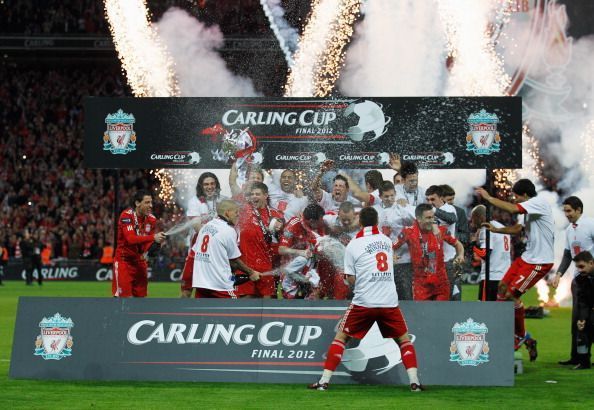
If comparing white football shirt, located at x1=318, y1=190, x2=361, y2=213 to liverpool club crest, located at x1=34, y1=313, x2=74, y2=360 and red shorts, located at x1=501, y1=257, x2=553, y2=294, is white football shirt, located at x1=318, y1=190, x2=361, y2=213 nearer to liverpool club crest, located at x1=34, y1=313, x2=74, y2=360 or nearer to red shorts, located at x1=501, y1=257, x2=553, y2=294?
red shorts, located at x1=501, y1=257, x2=553, y2=294

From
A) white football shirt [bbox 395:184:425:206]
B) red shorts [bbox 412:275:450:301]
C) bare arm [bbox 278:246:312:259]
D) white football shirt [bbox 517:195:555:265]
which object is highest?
white football shirt [bbox 395:184:425:206]

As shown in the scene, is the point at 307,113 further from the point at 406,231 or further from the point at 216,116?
the point at 406,231

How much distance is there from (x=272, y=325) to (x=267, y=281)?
195 cm

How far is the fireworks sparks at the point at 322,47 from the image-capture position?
26453 mm

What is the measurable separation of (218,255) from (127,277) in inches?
113

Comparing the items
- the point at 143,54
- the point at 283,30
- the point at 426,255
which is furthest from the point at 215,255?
the point at 283,30

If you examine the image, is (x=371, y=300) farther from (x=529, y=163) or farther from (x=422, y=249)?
(x=529, y=163)

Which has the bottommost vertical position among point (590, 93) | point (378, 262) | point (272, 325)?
point (272, 325)

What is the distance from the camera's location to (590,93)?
37.1m

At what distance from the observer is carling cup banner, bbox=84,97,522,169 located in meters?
12.7

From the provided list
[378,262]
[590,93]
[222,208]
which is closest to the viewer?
[378,262]

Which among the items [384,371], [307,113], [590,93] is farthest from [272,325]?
[590,93]

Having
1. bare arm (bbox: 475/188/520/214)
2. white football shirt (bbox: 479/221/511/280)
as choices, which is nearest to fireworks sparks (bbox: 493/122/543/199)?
white football shirt (bbox: 479/221/511/280)

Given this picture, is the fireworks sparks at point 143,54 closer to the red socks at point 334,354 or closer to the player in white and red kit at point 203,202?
the player in white and red kit at point 203,202
